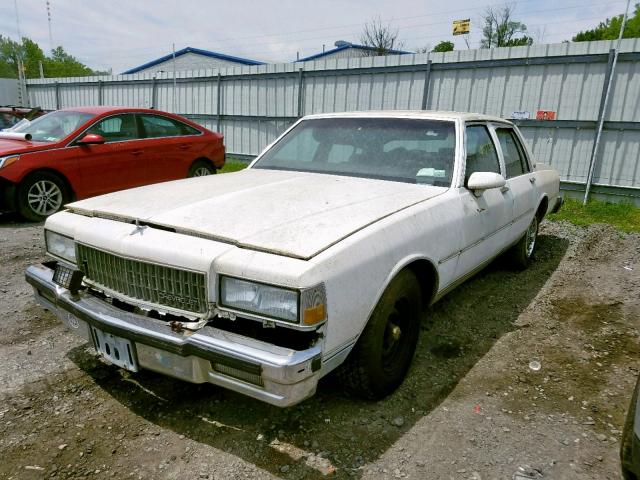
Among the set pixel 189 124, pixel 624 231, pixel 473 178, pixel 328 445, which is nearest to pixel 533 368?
pixel 473 178

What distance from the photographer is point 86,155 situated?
645cm

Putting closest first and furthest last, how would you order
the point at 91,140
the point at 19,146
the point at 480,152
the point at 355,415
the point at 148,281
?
the point at 148,281
the point at 355,415
the point at 480,152
the point at 19,146
the point at 91,140

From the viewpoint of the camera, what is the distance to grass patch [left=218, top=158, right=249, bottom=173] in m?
11.4

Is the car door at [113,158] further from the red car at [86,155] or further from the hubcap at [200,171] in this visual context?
the hubcap at [200,171]

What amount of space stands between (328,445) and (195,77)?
43.4 ft

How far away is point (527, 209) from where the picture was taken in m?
4.46

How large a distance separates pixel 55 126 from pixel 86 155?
82cm

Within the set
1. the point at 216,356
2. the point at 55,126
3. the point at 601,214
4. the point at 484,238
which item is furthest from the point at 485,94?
the point at 216,356

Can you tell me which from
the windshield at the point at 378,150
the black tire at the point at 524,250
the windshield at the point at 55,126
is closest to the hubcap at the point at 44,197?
the windshield at the point at 55,126

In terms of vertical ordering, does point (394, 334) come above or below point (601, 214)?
above

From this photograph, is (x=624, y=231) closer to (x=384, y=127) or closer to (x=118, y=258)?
(x=384, y=127)

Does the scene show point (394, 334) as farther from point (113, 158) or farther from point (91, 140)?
point (113, 158)

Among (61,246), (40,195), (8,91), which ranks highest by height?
(8,91)

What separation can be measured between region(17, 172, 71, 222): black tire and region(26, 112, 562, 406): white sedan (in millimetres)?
3944
